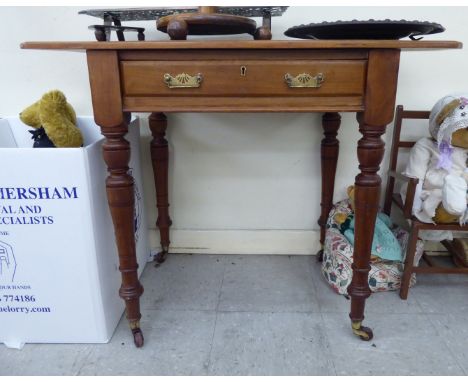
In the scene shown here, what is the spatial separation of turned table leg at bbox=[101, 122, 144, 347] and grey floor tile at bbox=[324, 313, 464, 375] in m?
0.54

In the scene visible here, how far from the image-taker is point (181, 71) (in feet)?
2.77

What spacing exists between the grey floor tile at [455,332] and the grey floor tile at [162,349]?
650 mm

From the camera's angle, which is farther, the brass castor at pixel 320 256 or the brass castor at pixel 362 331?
the brass castor at pixel 320 256

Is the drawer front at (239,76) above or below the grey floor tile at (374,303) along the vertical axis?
above

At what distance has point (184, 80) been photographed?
84 cm

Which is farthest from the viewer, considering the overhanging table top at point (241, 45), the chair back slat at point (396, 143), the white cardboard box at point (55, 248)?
the chair back slat at point (396, 143)

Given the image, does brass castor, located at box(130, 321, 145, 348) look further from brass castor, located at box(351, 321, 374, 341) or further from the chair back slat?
the chair back slat

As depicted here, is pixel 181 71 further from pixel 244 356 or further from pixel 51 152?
pixel 244 356

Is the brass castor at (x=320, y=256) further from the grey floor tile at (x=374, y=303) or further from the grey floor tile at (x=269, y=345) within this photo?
the grey floor tile at (x=269, y=345)

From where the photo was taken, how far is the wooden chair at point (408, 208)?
116 centimetres

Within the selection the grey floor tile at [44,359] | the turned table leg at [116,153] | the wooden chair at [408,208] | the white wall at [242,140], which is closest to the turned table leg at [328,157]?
the white wall at [242,140]

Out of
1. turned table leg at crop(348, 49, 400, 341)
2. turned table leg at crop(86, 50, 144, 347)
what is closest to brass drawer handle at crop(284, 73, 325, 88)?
turned table leg at crop(348, 49, 400, 341)

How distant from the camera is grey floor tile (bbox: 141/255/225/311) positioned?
1225 mm

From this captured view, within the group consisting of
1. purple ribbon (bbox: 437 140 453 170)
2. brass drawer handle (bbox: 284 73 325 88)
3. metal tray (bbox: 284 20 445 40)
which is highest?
metal tray (bbox: 284 20 445 40)
